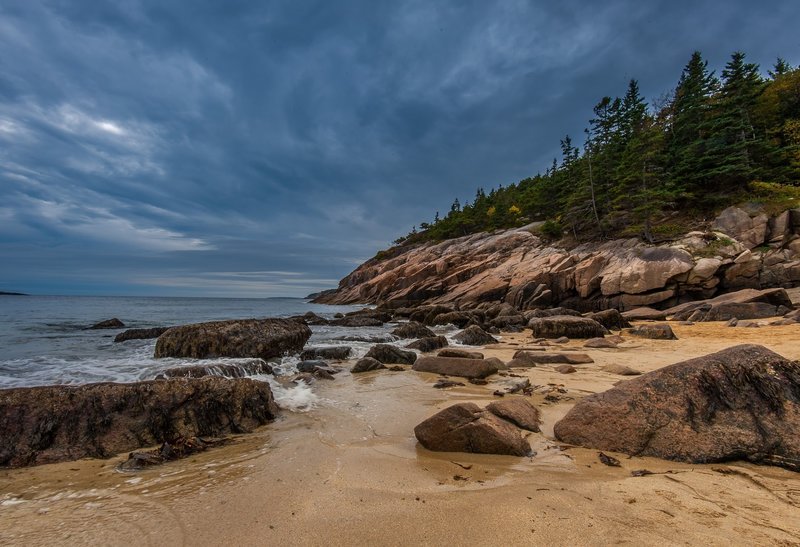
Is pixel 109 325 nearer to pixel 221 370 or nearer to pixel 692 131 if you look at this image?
pixel 221 370

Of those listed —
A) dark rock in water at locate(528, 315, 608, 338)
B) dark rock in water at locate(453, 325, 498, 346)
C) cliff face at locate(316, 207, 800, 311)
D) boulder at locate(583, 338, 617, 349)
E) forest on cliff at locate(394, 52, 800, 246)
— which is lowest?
dark rock in water at locate(453, 325, 498, 346)

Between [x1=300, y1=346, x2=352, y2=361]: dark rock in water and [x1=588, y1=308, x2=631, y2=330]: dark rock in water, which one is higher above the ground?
[x1=588, y1=308, x2=631, y2=330]: dark rock in water

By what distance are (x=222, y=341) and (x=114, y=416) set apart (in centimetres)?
619

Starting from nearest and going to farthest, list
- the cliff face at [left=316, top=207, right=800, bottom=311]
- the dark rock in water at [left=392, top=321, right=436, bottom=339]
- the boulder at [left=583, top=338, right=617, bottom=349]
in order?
1. the boulder at [left=583, top=338, right=617, bottom=349]
2. the dark rock in water at [left=392, top=321, right=436, bottom=339]
3. the cliff face at [left=316, top=207, right=800, bottom=311]

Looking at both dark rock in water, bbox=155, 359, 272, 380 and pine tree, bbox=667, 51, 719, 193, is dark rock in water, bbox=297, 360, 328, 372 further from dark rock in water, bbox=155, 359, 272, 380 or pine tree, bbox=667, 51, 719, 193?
pine tree, bbox=667, 51, 719, 193

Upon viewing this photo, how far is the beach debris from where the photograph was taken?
372 centimetres

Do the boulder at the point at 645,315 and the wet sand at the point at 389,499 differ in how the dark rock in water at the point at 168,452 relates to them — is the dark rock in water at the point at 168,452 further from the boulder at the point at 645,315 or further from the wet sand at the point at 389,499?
the boulder at the point at 645,315

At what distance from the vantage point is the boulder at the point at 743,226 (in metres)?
24.1

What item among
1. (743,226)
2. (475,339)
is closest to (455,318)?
(475,339)

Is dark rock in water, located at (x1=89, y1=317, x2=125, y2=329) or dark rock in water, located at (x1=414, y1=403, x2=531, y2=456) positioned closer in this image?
dark rock in water, located at (x1=414, y1=403, x2=531, y2=456)

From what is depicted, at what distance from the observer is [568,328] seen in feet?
50.1

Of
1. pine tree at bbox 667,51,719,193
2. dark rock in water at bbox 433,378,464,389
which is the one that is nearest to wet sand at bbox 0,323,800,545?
dark rock in water at bbox 433,378,464,389

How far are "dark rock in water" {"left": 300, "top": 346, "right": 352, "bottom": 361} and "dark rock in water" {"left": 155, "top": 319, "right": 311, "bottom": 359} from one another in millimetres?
842

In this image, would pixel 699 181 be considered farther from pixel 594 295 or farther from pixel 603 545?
pixel 603 545
